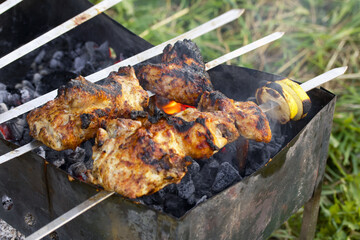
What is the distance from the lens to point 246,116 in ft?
7.68

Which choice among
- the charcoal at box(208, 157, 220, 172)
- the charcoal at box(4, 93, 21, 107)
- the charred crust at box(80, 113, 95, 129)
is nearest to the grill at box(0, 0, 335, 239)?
the charred crust at box(80, 113, 95, 129)

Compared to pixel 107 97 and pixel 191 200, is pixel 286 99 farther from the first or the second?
pixel 107 97

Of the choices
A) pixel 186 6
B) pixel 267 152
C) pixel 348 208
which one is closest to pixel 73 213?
pixel 267 152

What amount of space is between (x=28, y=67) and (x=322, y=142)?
2.70 metres

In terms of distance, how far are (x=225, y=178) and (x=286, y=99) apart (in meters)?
0.60

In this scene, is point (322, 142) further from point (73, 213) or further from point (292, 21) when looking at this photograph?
point (292, 21)

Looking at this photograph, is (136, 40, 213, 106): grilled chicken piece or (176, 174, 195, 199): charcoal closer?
(176, 174, 195, 199): charcoal

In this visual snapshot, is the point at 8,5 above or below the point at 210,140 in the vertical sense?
above

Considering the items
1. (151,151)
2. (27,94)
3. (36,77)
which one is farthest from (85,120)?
(36,77)

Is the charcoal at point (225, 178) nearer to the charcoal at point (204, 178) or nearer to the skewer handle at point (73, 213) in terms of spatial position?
the charcoal at point (204, 178)

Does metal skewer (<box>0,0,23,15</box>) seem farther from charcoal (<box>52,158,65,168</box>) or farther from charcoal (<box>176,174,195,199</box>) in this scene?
charcoal (<box>176,174,195,199</box>)

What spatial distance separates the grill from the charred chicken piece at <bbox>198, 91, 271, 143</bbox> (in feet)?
0.52

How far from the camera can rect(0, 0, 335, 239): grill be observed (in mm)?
1947

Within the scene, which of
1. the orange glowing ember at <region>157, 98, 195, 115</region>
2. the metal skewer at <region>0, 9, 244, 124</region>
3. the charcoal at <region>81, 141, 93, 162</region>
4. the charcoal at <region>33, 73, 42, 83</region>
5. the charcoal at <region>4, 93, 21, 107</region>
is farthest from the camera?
the charcoal at <region>33, 73, 42, 83</region>
